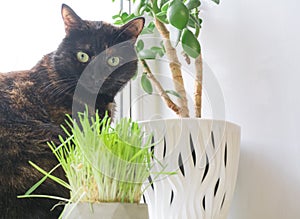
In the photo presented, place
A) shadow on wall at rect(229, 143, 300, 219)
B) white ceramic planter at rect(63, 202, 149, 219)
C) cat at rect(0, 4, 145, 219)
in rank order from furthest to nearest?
shadow on wall at rect(229, 143, 300, 219) → cat at rect(0, 4, 145, 219) → white ceramic planter at rect(63, 202, 149, 219)

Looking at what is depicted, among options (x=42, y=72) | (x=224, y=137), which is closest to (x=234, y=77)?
(x=224, y=137)

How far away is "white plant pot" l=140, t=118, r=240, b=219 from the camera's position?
96 cm

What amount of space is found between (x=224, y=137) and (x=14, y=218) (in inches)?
19.0

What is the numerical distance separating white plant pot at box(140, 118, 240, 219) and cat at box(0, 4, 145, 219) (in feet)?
0.51

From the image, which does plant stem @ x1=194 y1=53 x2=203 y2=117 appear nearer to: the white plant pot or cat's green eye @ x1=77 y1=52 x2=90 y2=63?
the white plant pot

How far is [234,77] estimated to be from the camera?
1.20 metres

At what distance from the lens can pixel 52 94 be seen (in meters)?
1.01

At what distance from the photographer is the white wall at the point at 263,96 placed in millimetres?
1048

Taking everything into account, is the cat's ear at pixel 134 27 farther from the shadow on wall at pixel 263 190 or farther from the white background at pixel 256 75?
the shadow on wall at pixel 263 190

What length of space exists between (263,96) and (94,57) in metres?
0.44

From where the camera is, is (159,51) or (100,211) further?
(159,51)

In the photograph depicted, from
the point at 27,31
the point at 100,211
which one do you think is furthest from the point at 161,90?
the point at 100,211

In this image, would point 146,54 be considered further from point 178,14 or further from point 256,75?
point 256,75

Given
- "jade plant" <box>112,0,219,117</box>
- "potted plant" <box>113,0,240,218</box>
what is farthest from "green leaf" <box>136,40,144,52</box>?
"potted plant" <box>113,0,240,218</box>
